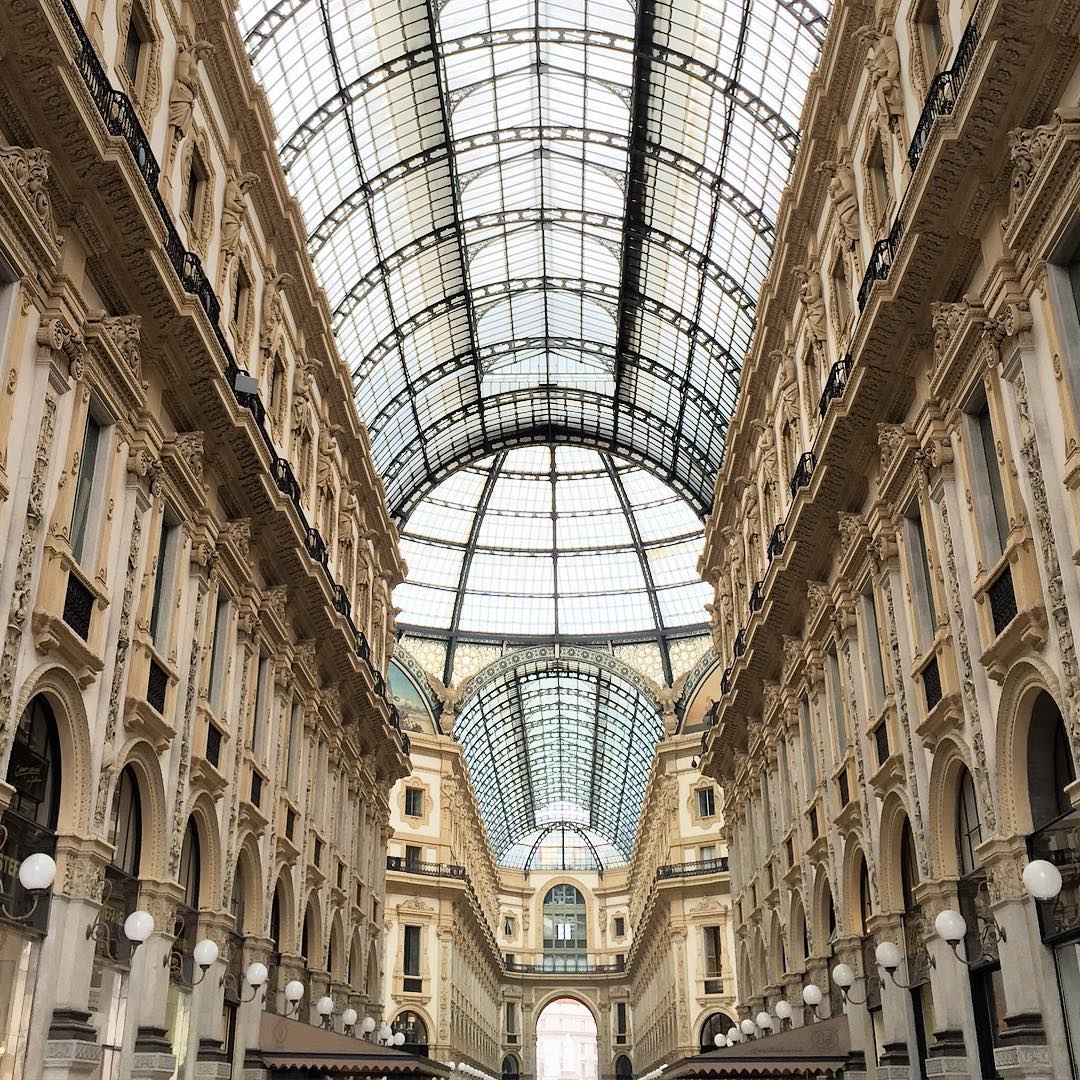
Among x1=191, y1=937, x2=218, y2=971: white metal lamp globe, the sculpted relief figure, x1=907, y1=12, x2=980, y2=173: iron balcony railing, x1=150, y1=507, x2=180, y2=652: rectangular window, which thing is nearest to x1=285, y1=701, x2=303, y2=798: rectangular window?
x1=150, y1=507, x2=180, y2=652: rectangular window

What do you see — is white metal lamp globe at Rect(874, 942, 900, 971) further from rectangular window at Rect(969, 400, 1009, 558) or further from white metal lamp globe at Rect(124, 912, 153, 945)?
white metal lamp globe at Rect(124, 912, 153, 945)

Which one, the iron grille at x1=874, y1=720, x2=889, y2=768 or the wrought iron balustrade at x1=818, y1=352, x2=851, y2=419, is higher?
the wrought iron balustrade at x1=818, y1=352, x2=851, y2=419

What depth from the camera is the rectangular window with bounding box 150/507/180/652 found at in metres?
20.5

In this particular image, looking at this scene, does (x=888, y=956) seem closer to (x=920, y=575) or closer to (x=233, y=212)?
(x=920, y=575)

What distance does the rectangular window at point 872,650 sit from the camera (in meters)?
22.9

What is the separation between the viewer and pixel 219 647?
24297mm

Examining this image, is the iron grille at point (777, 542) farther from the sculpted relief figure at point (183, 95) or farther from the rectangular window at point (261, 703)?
the sculpted relief figure at point (183, 95)

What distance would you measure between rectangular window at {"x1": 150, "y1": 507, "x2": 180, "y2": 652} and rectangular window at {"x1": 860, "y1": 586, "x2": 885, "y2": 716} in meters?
12.6

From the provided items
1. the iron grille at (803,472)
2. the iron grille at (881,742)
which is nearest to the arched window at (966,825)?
the iron grille at (881,742)

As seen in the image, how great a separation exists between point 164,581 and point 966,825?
1355 cm

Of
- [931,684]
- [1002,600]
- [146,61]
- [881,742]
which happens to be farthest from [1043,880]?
[146,61]

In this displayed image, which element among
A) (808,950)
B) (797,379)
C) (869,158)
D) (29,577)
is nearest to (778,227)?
(797,379)

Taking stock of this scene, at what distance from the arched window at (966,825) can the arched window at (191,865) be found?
12880 mm

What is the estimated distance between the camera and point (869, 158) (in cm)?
2219
